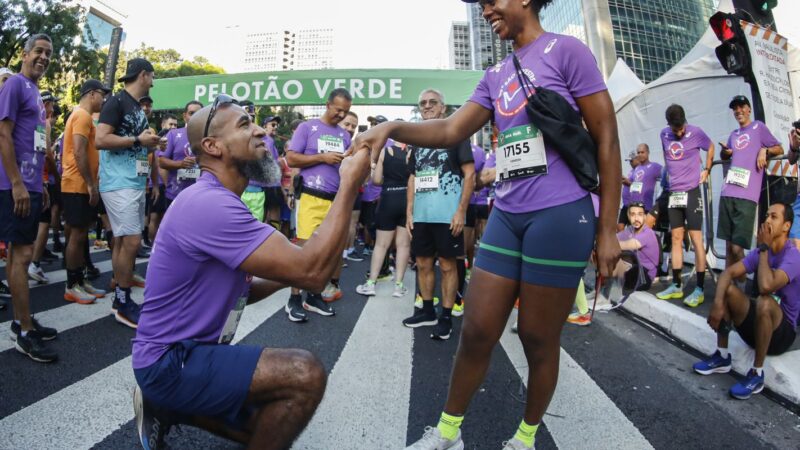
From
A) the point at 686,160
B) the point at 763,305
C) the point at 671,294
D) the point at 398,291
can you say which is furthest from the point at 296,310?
the point at 686,160

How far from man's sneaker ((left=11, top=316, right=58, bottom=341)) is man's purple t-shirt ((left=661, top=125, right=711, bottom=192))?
6.53 m

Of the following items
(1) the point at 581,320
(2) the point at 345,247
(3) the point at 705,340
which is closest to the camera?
(2) the point at 345,247

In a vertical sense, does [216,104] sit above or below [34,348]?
above

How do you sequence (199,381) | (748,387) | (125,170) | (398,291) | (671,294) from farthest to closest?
(398,291)
(671,294)
(125,170)
(748,387)
(199,381)

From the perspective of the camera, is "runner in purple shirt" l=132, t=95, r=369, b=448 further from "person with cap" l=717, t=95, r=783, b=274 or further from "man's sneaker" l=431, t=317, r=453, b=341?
"person with cap" l=717, t=95, r=783, b=274

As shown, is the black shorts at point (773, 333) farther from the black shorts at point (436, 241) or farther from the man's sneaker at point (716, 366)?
the black shorts at point (436, 241)

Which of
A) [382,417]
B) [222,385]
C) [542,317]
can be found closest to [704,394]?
[542,317]

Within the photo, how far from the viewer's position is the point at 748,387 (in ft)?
8.73

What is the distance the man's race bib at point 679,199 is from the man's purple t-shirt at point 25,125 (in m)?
6.62

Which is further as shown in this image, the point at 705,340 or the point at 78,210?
the point at 78,210

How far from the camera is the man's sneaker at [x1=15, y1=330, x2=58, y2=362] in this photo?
8.82 ft

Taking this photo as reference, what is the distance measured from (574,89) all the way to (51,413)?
2.86m

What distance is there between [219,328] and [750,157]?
5.71 metres

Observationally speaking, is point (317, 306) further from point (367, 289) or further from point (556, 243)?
point (556, 243)
